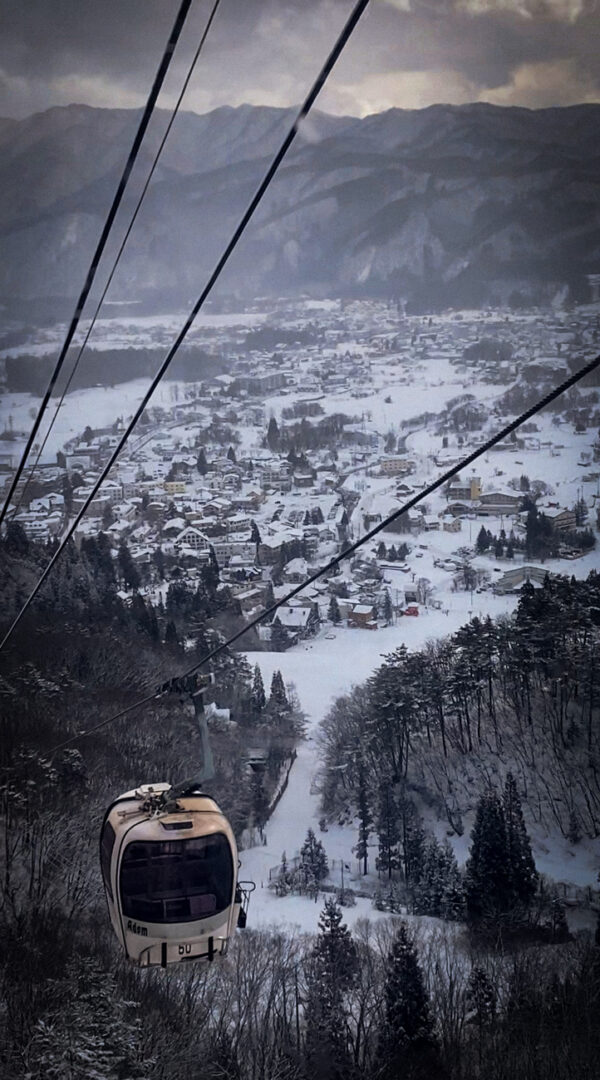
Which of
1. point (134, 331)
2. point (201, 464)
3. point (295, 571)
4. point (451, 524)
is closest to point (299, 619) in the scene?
point (295, 571)

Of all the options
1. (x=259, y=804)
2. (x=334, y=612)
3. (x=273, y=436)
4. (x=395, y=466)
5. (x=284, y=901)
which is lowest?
(x=284, y=901)

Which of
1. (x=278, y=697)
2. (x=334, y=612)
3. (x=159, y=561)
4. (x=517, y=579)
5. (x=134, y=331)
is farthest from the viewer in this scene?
(x=134, y=331)

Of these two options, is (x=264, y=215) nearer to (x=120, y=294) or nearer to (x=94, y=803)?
(x=120, y=294)

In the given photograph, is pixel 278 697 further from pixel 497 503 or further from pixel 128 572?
pixel 497 503

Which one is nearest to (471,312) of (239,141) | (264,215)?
(264,215)

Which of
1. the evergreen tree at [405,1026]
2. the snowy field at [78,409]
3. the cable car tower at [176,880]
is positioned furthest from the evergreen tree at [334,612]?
the cable car tower at [176,880]

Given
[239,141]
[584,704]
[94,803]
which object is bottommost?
[584,704]
